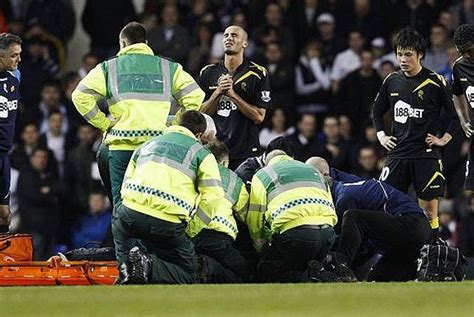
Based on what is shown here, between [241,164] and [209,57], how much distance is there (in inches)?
211

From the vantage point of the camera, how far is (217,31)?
2028cm

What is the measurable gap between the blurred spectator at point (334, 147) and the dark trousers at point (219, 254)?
524 centimetres

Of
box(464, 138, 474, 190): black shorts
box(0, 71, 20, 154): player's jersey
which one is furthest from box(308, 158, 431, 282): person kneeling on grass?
box(0, 71, 20, 154): player's jersey

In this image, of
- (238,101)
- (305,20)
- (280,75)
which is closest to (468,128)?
(238,101)

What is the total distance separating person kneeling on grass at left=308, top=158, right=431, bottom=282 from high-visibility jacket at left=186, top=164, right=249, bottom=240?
85 centimetres

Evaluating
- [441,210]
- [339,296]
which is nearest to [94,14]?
[441,210]

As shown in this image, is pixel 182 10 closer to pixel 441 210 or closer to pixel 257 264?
pixel 441 210

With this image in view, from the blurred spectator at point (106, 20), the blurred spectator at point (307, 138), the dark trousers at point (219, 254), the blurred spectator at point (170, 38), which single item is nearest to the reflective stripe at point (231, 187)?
the dark trousers at point (219, 254)

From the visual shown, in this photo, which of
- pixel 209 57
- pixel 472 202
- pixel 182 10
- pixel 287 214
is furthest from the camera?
pixel 182 10

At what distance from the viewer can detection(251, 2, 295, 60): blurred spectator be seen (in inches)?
781

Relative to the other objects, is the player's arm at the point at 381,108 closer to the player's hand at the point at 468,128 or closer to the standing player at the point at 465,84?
the standing player at the point at 465,84

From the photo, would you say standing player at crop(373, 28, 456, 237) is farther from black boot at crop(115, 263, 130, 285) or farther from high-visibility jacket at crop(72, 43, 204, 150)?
black boot at crop(115, 263, 130, 285)

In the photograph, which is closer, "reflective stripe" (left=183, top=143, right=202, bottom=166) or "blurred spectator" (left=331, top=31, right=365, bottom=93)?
"reflective stripe" (left=183, top=143, right=202, bottom=166)

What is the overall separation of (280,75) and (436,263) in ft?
21.6
